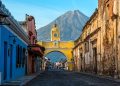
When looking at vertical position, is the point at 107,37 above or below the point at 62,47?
below

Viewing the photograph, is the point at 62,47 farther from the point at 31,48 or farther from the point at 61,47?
the point at 31,48

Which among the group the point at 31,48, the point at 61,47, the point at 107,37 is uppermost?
the point at 61,47

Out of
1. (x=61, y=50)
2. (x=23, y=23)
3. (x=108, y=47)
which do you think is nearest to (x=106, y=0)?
(x=108, y=47)

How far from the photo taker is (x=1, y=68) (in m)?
26.0

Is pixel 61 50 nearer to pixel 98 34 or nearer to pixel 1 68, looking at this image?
pixel 98 34

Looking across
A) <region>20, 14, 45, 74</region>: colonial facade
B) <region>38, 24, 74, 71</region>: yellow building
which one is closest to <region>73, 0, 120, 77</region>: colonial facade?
<region>20, 14, 45, 74</region>: colonial facade

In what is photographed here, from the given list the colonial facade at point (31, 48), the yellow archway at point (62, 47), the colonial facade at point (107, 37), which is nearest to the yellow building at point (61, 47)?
the yellow archway at point (62, 47)

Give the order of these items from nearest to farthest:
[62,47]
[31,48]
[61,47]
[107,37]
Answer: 1. [107,37]
2. [31,48]
3. [61,47]
4. [62,47]

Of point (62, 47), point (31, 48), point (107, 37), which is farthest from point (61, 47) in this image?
→ point (107, 37)

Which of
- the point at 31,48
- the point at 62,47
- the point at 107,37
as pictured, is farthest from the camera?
the point at 62,47

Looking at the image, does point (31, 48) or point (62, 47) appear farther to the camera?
point (62, 47)

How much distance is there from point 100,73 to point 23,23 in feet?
42.6

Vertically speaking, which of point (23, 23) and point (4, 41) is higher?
point (23, 23)

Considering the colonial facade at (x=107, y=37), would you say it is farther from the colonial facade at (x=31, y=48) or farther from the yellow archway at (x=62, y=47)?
the yellow archway at (x=62, y=47)
